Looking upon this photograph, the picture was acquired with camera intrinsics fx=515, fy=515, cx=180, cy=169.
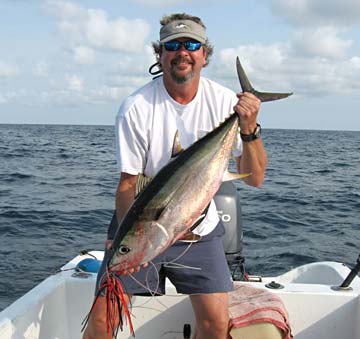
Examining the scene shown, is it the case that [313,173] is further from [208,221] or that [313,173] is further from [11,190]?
[208,221]

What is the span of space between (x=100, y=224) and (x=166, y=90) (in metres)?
8.61

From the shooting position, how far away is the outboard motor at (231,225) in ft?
16.6

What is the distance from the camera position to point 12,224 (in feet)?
38.0

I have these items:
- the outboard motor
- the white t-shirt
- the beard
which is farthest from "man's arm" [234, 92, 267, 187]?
the outboard motor

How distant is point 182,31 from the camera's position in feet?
10.8

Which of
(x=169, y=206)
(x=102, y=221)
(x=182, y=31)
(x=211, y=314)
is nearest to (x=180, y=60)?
(x=182, y=31)

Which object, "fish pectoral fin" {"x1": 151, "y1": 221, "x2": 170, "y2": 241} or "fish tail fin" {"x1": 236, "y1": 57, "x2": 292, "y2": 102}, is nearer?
"fish pectoral fin" {"x1": 151, "y1": 221, "x2": 170, "y2": 241}

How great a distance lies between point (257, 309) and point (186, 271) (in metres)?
0.71

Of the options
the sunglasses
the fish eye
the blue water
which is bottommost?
the blue water

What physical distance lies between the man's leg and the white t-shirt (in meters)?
0.47

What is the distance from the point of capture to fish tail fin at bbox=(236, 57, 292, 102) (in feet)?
10.1

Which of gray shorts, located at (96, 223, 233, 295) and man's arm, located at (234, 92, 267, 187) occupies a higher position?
man's arm, located at (234, 92, 267, 187)

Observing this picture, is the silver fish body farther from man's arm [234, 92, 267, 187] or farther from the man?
the man

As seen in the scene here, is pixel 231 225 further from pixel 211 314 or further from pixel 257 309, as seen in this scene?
pixel 211 314
